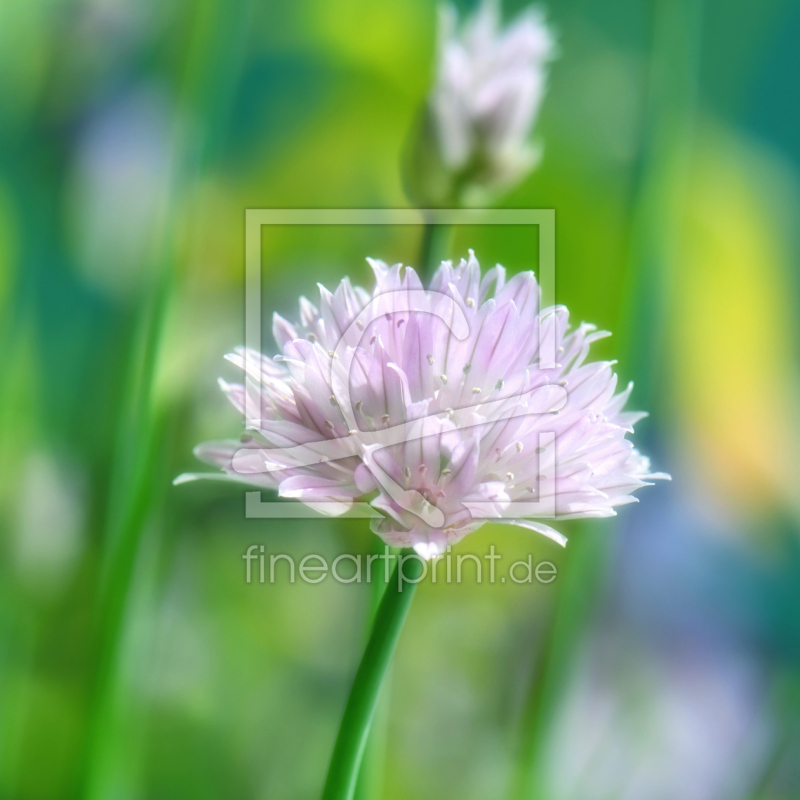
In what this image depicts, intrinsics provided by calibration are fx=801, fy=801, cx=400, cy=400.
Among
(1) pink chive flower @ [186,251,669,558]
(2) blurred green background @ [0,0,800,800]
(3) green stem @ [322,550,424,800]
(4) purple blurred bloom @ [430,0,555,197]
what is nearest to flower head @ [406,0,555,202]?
(4) purple blurred bloom @ [430,0,555,197]

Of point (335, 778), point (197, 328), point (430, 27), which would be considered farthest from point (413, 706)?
point (430, 27)

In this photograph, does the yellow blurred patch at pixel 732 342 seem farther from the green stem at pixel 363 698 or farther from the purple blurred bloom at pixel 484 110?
the green stem at pixel 363 698

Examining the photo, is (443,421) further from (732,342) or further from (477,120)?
(732,342)

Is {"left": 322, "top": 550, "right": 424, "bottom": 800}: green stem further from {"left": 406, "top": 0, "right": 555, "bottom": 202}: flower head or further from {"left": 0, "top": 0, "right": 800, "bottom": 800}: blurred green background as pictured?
{"left": 406, "top": 0, "right": 555, "bottom": 202}: flower head

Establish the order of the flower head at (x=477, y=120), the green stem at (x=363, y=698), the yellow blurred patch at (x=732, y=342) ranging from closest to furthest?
the green stem at (x=363, y=698)
the flower head at (x=477, y=120)
the yellow blurred patch at (x=732, y=342)

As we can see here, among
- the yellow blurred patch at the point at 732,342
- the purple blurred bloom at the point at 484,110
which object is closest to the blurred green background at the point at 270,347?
the yellow blurred patch at the point at 732,342
